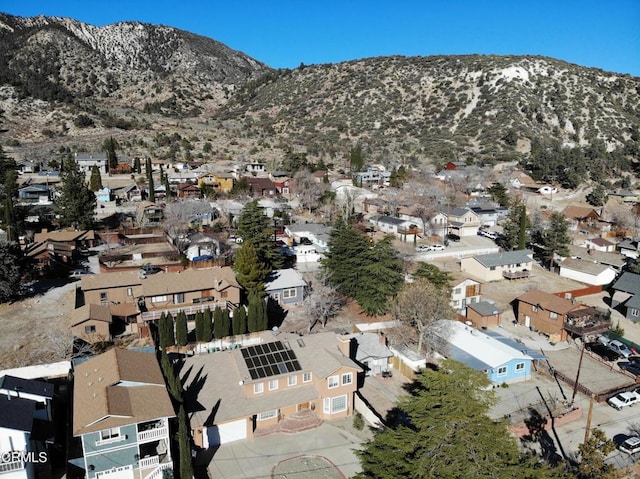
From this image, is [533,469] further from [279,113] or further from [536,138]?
[279,113]

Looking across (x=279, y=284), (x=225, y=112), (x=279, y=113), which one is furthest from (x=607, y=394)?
(x=225, y=112)

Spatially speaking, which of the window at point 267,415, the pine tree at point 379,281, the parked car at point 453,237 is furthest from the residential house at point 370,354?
the parked car at point 453,237

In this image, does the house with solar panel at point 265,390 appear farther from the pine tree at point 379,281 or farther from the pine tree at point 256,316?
the pine tree at point 379,281

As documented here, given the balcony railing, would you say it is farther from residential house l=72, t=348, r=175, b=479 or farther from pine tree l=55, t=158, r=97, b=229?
pine tree l=55, t=158, r=97, b=229

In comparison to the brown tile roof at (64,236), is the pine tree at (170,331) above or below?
below

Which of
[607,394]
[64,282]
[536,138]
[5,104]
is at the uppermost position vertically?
[5,104]

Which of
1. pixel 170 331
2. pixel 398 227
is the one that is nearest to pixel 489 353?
pixel 170 331
